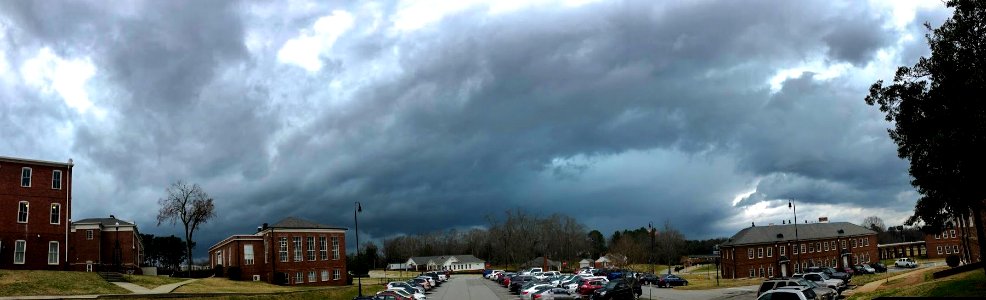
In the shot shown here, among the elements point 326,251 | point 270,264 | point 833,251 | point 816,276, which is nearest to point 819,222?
point 833,251

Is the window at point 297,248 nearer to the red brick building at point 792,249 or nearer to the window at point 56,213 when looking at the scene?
the window at point 56,213

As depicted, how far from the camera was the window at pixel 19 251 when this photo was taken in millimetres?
57438

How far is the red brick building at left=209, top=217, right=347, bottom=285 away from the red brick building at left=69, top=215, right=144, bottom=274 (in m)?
13.0

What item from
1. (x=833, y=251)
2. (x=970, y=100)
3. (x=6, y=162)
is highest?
(x=6, y=162)

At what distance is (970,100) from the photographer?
24.1m

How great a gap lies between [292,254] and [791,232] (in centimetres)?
7507

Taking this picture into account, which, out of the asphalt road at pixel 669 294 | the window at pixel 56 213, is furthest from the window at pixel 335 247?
the window at pixel 56 213

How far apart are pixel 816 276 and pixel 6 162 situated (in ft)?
214

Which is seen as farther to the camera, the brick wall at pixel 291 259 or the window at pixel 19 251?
the brick wall at pixel 291 259

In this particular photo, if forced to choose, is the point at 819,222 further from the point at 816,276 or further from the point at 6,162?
the point at 6,162

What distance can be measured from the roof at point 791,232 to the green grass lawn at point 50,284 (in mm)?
84837

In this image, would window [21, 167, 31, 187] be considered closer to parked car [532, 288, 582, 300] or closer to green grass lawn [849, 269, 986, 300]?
parked car [532, 288, 582, 300]

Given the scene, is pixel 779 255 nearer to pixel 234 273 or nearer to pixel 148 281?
pixel 234 273

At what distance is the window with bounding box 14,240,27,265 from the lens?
188 feet
